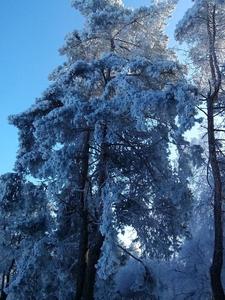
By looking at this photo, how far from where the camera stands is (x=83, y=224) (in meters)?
14.1

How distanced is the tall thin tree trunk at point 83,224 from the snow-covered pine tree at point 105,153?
0.03m

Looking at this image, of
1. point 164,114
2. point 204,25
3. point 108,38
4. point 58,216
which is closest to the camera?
point 164,114

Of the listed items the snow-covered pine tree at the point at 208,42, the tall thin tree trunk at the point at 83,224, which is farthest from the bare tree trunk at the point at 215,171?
the tall thin tree trunk at the point at 83,224

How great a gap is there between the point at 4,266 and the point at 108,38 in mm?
9486

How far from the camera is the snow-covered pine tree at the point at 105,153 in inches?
514

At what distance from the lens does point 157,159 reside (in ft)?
49.0

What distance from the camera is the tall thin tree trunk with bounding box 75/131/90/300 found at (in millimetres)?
13766

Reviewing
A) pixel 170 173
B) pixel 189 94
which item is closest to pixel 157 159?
pixel 170 173

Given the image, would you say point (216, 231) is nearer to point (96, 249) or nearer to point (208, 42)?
point (96, 249)

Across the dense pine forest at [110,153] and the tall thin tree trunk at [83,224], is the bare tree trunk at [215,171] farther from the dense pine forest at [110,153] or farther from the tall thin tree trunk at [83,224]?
the tall thin tree trunk at [83,224]

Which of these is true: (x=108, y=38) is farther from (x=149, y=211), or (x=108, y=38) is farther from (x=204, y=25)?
(x=149, y=211)

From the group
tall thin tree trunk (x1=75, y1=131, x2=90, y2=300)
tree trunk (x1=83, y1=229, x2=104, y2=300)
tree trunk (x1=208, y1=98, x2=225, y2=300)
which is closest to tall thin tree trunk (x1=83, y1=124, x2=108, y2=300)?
tree trunk (x1=83, y1=229, x2=104, y2=300)

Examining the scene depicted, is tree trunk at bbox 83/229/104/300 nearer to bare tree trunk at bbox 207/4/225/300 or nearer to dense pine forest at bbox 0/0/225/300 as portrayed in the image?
dense pine forest at bbox 0/0/225/300

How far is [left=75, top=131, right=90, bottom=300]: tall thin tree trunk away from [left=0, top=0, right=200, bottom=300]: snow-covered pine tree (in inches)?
1.3
